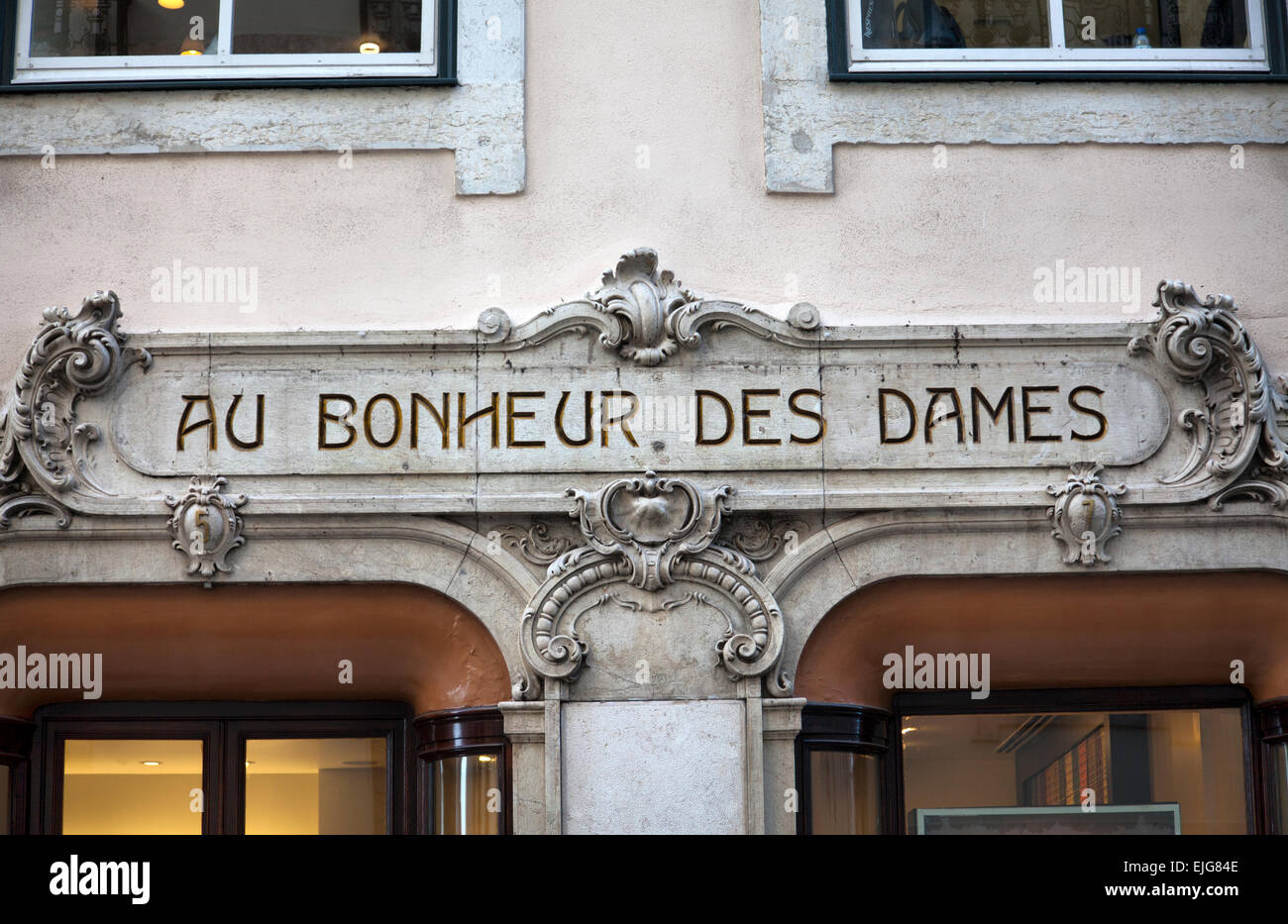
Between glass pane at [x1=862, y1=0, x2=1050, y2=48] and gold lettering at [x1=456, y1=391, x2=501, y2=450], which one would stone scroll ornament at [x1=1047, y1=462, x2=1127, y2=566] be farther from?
gold lettering at [x1=456, y1=391, x2=501, y2=450]

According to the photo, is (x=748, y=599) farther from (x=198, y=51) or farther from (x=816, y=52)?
(x=198, y=51)

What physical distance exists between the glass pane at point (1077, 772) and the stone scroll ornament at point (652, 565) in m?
1.03

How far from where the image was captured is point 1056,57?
29.7 feet

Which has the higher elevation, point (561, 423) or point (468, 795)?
point (561, 423)

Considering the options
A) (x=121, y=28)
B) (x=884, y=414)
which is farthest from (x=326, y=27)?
(x=884, y=414)

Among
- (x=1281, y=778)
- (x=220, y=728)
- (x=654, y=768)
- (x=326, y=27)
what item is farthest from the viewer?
(x=326, y=27)

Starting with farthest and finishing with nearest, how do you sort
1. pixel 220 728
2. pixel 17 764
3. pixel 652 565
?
pixel 220 728, pixel 17 764, pixel 652 565

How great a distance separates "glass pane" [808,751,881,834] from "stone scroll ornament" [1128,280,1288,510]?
77.1 inches

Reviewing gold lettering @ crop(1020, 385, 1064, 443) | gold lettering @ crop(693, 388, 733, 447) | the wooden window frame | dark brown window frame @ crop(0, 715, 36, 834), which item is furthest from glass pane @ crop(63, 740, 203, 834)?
gold lettering @ crop(1020, 385, 1064, 443)

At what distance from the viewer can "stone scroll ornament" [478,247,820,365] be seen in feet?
28.1

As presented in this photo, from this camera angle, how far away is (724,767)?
815cm

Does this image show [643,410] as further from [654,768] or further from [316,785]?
[316,785]

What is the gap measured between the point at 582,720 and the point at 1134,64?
4.20 metres

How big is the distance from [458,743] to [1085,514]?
3072 millimetres
